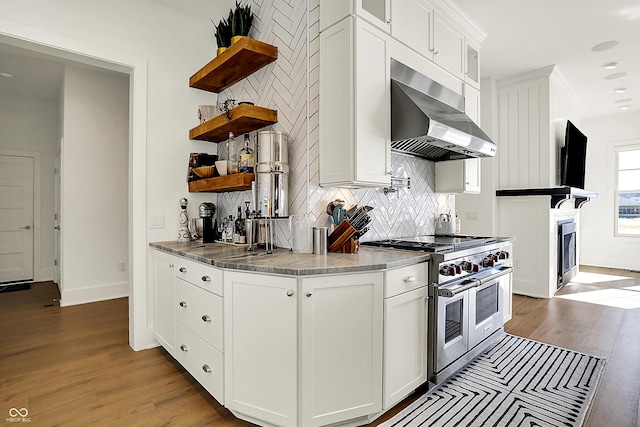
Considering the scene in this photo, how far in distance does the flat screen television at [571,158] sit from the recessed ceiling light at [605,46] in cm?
92

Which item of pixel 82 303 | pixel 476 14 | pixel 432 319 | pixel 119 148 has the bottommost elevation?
pixel 82 303

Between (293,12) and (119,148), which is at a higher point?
(293,12)

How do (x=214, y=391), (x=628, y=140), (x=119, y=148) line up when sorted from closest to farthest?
(x=214, y=391) < (x=119, y=148) < (x=628, y=140)

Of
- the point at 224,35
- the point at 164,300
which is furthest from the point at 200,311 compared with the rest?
the point at 224,35

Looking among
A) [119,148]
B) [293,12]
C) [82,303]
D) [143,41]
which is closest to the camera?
[293,12]

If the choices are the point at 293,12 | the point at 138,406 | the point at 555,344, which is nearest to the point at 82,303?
the point at 138,406

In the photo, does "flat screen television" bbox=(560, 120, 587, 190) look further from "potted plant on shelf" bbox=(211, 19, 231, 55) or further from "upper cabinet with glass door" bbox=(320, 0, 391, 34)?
"potted plant on shelf" bbox=(211, 19, 231, 55)

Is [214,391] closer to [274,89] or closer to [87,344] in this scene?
[87,344]

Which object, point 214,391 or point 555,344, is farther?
point 555,344

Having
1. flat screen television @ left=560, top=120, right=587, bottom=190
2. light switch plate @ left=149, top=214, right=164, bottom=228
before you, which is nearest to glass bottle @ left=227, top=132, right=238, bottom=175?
light switch plate @ left=149, top=214, right=164, bottom=228

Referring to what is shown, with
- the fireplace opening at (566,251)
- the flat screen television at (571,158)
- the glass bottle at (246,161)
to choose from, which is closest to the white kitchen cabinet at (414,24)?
the glass bottle at (246,161)

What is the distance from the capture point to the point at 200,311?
2.09 metres

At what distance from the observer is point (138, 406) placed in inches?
79.0

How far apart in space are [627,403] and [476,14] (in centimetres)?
320
